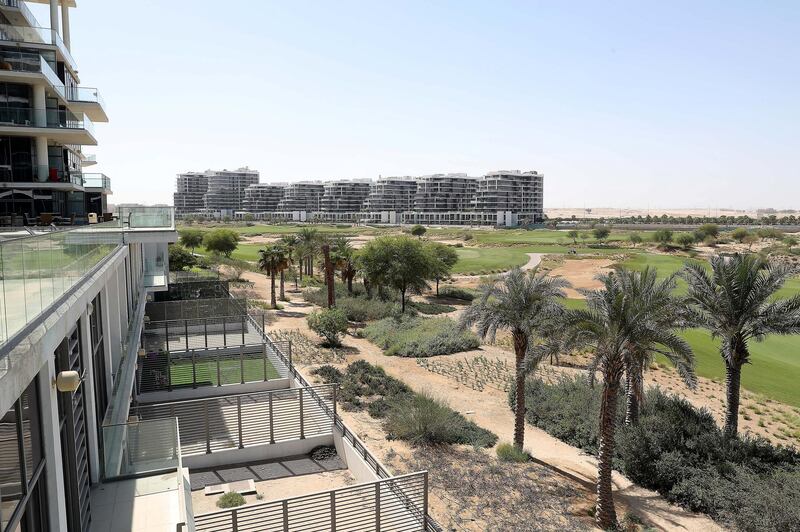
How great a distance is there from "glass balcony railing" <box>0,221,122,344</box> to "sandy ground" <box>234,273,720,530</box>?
424 inches

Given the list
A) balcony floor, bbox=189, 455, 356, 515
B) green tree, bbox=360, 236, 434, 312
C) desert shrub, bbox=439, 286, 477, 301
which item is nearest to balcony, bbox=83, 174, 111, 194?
balcony floor, bbox=189, 455, 356, 515

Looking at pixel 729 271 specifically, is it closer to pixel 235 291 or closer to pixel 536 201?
pixel 235 291

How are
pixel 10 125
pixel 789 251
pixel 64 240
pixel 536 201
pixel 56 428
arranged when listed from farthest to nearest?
1. pixel 536 201
2. pixel 789 251
3. pixel 10 125
4. pixel 64 240
5. pixel 56 428

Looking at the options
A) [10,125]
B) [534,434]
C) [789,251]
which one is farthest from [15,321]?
[789,251]

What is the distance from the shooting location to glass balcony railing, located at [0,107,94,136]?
23.8 metres

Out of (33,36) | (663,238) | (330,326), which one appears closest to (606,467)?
(330,326)

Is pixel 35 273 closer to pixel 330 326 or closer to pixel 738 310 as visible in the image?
pixel 738 310

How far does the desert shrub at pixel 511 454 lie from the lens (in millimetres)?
18094

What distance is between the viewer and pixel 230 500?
1471cm

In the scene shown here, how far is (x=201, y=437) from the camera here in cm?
1797

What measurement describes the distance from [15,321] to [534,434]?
19.3m

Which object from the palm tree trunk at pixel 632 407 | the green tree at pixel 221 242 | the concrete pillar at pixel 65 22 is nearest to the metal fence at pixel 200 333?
the palm tree trunk at pixel 632 407

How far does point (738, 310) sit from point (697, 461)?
5308 mm

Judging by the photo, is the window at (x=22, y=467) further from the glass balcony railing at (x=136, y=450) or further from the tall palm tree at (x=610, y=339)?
the tall palm tree at (x=610, y=339)
